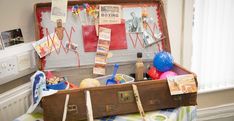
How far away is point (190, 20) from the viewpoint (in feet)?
5.84

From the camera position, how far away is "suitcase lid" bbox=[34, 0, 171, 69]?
1337 mm

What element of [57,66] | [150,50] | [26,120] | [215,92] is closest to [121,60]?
[150,50]

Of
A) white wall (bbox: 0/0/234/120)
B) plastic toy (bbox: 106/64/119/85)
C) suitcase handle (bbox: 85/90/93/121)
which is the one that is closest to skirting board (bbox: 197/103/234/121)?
white wall (bbox: 0/0/234/120)

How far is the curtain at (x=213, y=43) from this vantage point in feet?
6.05

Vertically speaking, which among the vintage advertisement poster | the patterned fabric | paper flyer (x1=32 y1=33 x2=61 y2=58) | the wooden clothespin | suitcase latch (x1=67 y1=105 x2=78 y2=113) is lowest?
the patterned fabric

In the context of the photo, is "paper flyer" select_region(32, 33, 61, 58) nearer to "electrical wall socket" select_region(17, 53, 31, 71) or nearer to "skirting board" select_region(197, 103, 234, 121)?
"electrical wall socket" select_region(17, 53, 31, 71)

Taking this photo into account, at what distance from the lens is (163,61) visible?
1.38 m

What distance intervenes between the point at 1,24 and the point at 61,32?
0.92ft

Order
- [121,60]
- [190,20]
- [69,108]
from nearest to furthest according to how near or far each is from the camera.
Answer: [69,108], [121,60], [190,20]

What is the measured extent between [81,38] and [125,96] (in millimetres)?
413

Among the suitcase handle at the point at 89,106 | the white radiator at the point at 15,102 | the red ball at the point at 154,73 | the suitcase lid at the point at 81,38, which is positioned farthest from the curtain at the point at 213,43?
A: the white radiator at the point at 15,102

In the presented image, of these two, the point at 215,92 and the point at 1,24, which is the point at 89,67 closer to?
the point at 1,24

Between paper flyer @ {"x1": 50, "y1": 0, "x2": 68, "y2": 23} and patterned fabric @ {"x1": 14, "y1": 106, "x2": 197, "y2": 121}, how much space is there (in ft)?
1.57

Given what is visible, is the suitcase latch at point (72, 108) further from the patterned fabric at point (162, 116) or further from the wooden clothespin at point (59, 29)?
the wooden clothespin at point (59, 29)
